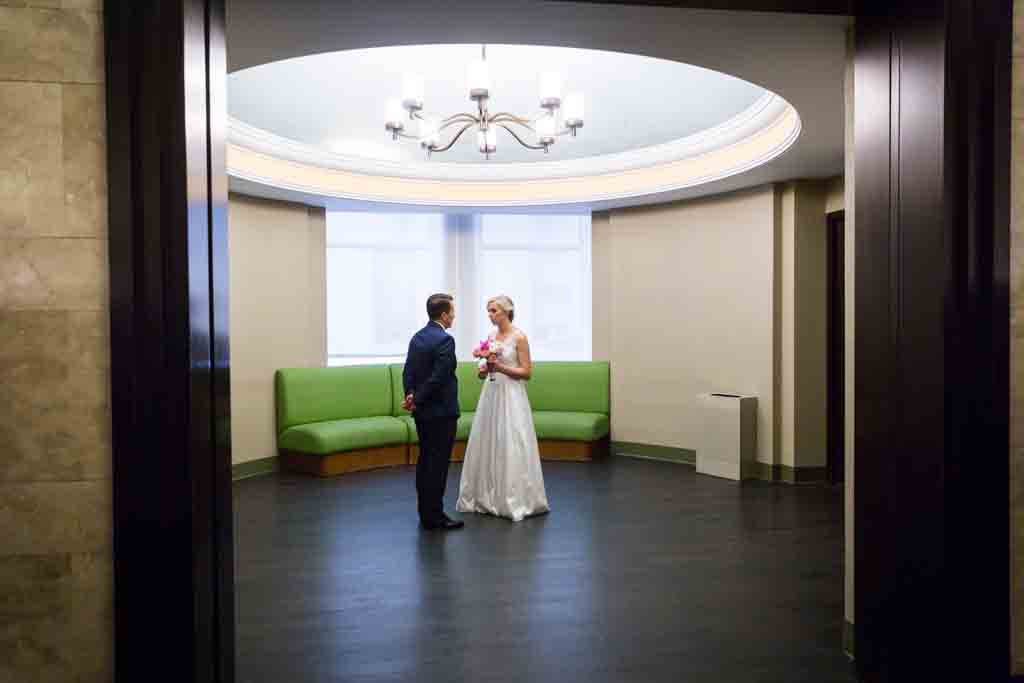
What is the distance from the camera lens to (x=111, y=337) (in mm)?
2025

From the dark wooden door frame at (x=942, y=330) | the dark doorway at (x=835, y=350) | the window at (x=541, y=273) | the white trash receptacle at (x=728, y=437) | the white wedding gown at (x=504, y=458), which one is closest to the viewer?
the dark wooden door frame at (x=942, y=330)

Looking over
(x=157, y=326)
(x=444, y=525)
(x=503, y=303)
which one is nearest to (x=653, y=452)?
(x=503, y=303)

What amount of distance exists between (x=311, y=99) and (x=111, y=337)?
17.0 feet

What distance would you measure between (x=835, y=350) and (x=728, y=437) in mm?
1259

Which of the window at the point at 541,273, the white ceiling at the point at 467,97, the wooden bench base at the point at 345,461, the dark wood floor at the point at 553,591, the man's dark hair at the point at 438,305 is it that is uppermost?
the white ceiling at the point at 467,97

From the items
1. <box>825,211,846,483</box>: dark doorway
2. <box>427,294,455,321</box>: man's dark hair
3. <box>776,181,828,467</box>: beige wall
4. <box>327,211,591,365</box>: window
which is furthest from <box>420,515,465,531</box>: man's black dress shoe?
<box>327,211,591,365</box>: window

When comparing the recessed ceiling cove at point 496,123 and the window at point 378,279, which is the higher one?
the recessed ceiling cove at point 496,123

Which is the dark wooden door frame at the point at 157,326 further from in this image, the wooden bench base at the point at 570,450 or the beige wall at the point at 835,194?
the wooden bench base at the point at 570,450

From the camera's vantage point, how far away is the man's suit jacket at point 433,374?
5125 mm

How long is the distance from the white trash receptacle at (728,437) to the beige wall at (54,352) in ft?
19.1

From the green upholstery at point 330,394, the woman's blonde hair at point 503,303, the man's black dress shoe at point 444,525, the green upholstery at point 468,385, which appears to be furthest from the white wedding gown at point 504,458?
the green upholstery at point 468,385

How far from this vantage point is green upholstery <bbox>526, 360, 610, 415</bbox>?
8492mm

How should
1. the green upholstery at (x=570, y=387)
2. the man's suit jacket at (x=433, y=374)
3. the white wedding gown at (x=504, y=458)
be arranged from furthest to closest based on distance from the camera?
Result: the green upholstery at (x=570, y=387)
the white wedding gown at (x=504, y=458)
the man's suit jacket at (x=433, y=374)

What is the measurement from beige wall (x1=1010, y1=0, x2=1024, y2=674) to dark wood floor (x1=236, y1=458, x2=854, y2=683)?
90 centimetres
